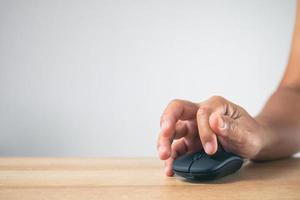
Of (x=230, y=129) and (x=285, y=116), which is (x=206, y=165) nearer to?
(x=230, y=129)

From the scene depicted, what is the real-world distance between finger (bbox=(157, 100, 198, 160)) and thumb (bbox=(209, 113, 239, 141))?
8 cm

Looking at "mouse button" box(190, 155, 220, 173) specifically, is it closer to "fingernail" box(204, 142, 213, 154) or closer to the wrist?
"fingernail" box(204, 142, 213, 154)

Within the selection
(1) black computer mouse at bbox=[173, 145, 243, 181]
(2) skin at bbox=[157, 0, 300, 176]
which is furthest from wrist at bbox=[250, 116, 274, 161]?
(1) black computer mouse at bbox=[173, 145, 243, 181]

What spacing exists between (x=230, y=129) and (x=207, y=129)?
50 millimetres

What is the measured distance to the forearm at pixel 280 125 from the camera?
2.77 ft

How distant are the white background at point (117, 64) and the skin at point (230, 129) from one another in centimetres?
150

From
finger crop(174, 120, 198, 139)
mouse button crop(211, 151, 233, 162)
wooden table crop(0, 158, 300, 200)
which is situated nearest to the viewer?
wooden table crop(0, 158, 300, 200)

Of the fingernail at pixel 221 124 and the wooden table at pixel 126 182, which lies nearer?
the wooden table at pixel 126 182

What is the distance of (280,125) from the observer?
36.1 inches

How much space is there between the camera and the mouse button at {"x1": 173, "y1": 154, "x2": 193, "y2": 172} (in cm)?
64

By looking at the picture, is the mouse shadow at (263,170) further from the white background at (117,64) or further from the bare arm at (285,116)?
the white background at (117,64)

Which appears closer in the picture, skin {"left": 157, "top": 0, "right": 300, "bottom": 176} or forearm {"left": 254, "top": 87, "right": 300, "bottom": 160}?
skin {"left": 157, "top": 0, "right": 300, "bottom": 176}

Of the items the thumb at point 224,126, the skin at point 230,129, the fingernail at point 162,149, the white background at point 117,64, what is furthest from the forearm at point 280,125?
the white background at point 117,64

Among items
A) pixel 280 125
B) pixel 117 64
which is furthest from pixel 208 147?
pixel 117 64
